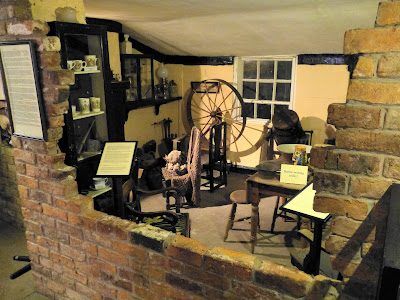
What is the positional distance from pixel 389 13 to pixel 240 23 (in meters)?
3.14

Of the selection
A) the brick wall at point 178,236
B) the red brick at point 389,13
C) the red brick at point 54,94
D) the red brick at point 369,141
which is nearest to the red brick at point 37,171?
the brick wall at point 178,236

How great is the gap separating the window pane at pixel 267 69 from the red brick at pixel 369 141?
4525 mm

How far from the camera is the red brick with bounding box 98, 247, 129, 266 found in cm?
187

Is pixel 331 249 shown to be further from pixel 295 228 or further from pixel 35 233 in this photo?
pixel 295 228

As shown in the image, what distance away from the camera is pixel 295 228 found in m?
3.94

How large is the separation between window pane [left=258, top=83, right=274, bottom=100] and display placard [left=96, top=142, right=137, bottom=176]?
388 centimetres

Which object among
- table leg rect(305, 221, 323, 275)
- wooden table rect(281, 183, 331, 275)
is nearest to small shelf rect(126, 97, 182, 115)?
wooden table rect(281, 183, 331, 275)

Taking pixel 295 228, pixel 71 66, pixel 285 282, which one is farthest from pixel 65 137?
pixel 295 228

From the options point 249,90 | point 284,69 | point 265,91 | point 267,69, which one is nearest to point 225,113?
point 249,90

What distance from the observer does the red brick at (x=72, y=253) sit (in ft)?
6.77

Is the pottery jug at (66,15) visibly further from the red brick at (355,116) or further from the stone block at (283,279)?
the stone block at (283,279)

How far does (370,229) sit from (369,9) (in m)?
2.70

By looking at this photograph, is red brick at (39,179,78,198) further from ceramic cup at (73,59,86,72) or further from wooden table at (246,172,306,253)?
wooden table at (246,172,306,253)

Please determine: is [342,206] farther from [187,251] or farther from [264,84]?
[264,84]
